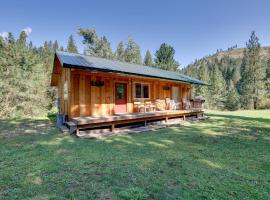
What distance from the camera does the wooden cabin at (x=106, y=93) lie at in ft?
29.1

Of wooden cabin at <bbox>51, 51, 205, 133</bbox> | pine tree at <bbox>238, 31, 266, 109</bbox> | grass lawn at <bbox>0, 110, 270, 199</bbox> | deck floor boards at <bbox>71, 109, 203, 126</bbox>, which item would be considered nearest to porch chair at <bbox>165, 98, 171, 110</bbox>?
wooden cabin at <bbox>51, 51, 205, 133</bbox>

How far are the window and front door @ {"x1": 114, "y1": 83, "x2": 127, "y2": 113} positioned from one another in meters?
0.96

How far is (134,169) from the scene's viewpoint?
4.21m

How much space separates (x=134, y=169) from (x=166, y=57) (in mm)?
33172

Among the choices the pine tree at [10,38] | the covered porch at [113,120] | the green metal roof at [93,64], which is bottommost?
the covered porch at [113,120]

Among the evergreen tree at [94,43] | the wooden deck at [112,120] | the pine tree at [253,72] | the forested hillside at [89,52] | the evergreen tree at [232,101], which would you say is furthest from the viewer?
the evergreen tree at [94,43]

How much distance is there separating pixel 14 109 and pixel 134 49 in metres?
33.4

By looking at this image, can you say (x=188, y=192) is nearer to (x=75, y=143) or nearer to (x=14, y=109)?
(x=75, y=143)

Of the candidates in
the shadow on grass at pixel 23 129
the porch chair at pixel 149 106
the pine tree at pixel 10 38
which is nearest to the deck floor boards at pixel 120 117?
the porch chair at pixel 149 106

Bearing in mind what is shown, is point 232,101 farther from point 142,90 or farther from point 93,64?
point 93,64

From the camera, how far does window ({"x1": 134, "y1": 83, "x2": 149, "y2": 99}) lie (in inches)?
476

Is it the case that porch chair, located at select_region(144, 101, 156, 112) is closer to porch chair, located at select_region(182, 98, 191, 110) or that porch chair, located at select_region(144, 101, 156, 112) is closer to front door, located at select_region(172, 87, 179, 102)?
front door, located at select_region(172, 87, 179, 102)

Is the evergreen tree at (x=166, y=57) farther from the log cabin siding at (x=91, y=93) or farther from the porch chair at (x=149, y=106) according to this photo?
the log cabin siding at (x=91, y=93)

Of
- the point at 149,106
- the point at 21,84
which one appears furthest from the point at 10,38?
the point at 149,106
